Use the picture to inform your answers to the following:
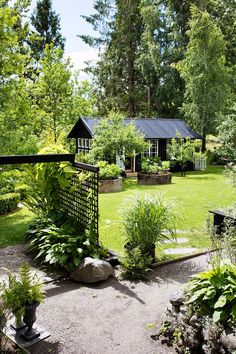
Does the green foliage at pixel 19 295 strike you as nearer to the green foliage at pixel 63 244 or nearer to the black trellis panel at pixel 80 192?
the green foliage at pixel 63 244

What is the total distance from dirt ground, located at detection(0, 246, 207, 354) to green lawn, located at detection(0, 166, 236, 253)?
125 centimetres

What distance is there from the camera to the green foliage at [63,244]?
17.6 feet

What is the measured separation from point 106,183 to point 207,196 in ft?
12.6

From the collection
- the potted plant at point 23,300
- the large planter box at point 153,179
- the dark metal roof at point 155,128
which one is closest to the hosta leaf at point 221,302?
the potted plant at point 23,300

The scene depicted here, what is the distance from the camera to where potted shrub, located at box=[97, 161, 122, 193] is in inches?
508

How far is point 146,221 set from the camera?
5.54 m

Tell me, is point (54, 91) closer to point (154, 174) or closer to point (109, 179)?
point (154, 174)

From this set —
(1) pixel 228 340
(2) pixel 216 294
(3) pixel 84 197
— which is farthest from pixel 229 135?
(1) pixel 228 340

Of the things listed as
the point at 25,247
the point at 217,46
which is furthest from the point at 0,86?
the point at 217,46

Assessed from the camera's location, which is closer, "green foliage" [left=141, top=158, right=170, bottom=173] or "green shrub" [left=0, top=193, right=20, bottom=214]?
"green shrub" [left=0, top=193, right=20, bottom=214]

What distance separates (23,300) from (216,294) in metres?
2.03

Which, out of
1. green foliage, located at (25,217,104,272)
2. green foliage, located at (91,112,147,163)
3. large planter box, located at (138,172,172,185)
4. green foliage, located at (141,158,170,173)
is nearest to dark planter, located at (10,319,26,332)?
green foliage, located at (25,217,104,272)

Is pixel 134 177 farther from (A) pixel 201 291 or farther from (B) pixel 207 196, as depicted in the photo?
(A) pixel 201 291

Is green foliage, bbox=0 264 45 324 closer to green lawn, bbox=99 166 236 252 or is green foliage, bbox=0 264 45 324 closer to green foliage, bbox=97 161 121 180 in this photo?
green lawn, bbox=99 166 236 252
